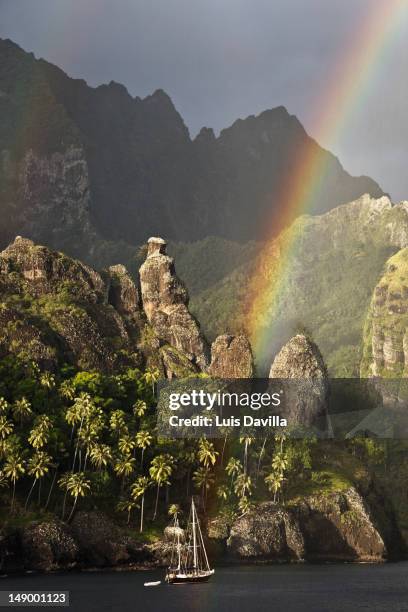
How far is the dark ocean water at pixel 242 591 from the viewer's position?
12119cm

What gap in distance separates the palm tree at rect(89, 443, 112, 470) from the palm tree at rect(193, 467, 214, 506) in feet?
65.5

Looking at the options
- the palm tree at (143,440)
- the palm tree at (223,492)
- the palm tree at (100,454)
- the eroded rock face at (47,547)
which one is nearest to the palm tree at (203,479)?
the palm tree at (223,492)

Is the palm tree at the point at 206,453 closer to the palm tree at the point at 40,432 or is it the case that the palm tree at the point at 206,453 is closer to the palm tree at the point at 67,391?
the palm tree at the point at 67,391

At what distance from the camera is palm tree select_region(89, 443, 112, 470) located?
177 m

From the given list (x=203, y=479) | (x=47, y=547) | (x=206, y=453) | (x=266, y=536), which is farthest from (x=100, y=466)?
(x=266, y=536)

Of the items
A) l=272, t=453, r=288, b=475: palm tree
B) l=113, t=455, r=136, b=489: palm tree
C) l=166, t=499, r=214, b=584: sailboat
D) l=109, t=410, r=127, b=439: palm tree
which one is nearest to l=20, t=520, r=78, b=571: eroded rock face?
l=166, t=499, r=214, b=584: sailboat

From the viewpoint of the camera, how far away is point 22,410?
601 ft

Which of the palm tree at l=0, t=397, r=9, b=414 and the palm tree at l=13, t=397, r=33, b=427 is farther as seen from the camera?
the palm tree at l=13, t=397, r=33, b=427

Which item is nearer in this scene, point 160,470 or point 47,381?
point 160,470

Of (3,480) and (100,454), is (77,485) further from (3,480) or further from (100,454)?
(3,480)

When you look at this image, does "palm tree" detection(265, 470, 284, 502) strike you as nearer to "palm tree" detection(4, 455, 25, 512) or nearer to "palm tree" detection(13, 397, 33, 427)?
"palm tree" detection(13, 397, 33, 427)

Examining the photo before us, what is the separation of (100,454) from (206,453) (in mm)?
23706

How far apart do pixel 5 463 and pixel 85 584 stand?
38747 mm

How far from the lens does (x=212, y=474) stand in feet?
627
